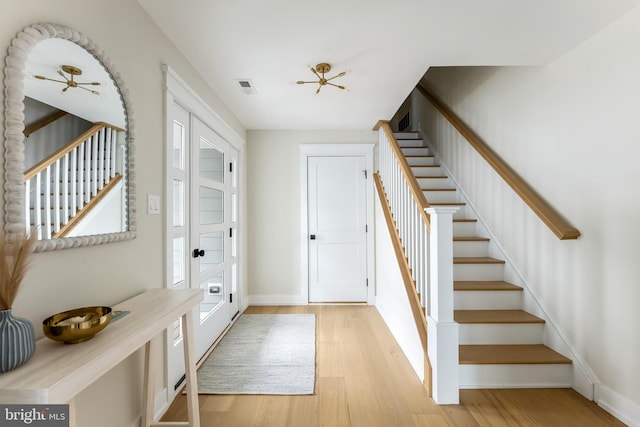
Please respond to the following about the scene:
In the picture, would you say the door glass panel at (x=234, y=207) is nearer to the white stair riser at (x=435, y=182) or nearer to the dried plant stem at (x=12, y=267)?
the white stair riser at (x=435, y=182)

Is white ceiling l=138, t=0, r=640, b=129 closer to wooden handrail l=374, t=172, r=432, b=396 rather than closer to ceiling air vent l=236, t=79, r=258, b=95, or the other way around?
ceiling air vent l=236, t=79, r=258, b=95

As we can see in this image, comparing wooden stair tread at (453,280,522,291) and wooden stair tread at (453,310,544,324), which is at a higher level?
wooden stair tread at (453,280,522,291)

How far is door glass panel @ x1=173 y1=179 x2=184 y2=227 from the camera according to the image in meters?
2.17

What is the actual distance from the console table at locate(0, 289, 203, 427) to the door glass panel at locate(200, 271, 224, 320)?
1062 millimetres

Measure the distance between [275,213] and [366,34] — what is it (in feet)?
8.49

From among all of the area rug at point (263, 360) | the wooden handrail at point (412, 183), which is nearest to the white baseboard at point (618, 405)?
the wooden handrail at point (412, 183)

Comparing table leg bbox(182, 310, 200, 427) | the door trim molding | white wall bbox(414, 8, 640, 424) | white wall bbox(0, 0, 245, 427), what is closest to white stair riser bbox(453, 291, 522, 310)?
white wall bbox(414, 8, 640, 424)

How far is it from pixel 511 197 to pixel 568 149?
0.61 metres

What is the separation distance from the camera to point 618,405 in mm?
1780

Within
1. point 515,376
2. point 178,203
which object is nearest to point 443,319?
point 515,376

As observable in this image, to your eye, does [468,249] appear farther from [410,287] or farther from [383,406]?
[383,406]

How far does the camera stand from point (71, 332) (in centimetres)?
94

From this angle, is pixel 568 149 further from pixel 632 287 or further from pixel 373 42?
pixel 373 42

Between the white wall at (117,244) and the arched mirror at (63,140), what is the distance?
66mm
